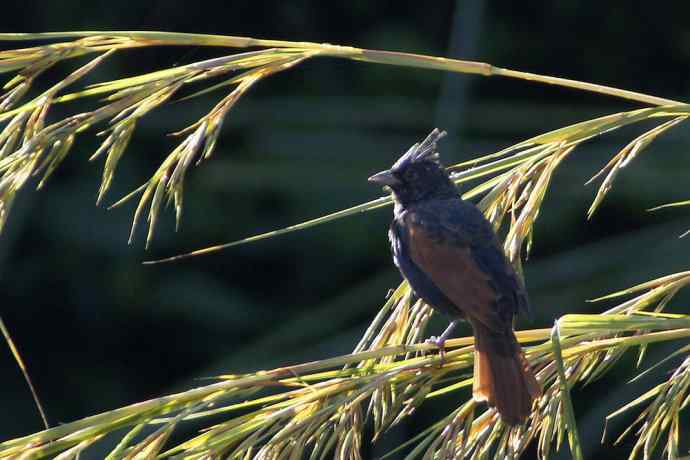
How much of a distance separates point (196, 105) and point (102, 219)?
85 cm

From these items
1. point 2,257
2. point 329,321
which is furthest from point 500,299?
point 2,257

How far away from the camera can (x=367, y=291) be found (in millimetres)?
5793

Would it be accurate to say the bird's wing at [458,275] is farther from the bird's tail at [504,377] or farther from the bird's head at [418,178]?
the bird's head at [418,178]

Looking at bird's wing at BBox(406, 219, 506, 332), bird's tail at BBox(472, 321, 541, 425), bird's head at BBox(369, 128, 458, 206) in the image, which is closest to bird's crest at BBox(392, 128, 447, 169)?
bird's head at BBox(369, 128, 458, 206)

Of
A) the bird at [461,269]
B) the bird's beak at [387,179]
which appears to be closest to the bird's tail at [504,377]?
the bird at [461,269]

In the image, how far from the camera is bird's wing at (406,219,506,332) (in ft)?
9.00

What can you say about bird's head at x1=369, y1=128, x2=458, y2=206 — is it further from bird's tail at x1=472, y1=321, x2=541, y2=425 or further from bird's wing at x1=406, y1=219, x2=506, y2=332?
bird's tail at x1=472, y1=321, x2=541, y2=425

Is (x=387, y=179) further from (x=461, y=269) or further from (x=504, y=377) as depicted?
(x=504, y=377)

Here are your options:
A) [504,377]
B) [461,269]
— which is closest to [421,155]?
[461,269]

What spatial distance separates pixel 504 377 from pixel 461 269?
2.33ft

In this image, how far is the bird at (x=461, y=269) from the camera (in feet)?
7.64

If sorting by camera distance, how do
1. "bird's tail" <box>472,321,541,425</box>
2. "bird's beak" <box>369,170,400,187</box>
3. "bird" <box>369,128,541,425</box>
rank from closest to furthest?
"bird's tail" <box>472,321,541,425</box> < "bird" <box>369,128,541,425</box> < "bird's beak" <box>369,170,400,187</box>

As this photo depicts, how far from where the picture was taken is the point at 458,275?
2938mm

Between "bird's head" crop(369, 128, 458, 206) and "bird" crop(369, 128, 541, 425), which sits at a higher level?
"bird's head" crop(369, 128, 458, 206)
